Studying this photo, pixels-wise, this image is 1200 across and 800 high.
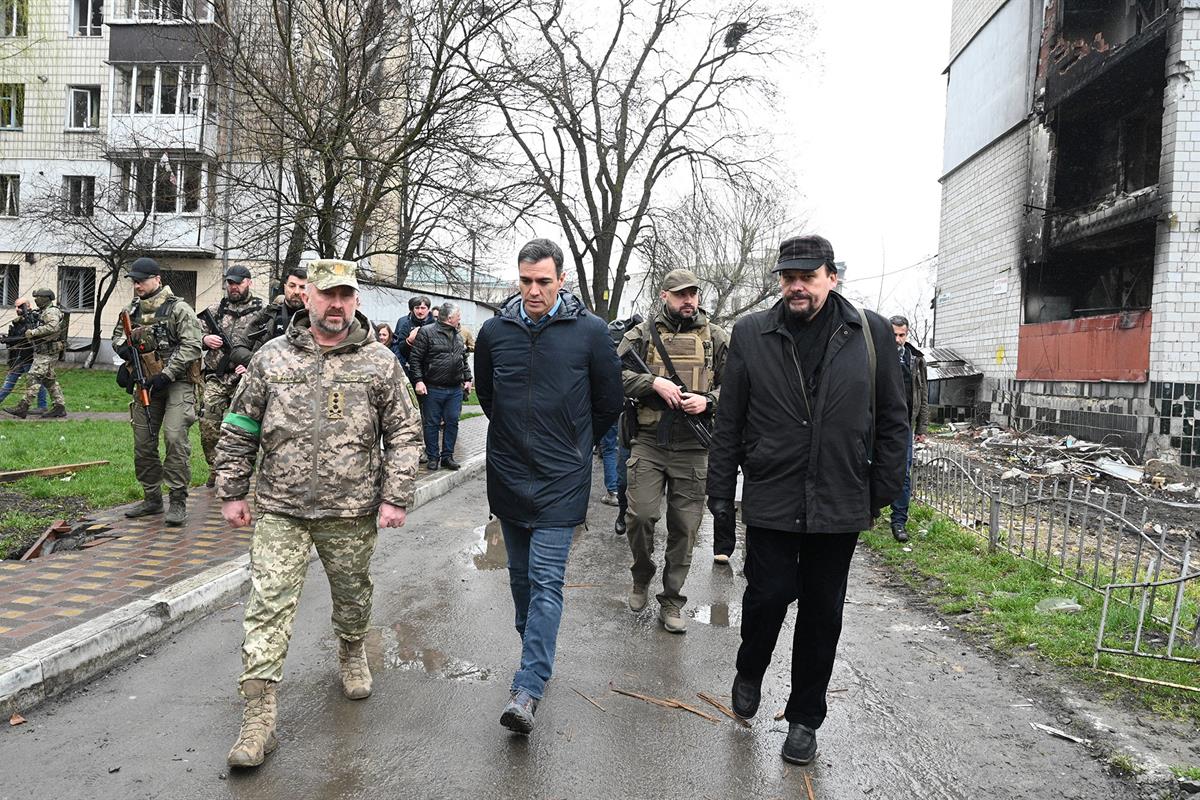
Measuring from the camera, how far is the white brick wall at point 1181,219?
47.1ft

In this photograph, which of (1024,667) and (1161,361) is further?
(1161,361)

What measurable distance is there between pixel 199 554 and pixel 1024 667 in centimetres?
524

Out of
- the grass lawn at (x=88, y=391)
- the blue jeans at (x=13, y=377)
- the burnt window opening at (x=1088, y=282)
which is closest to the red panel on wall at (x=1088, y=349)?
the burnt window opening at (x=1088, y=282)

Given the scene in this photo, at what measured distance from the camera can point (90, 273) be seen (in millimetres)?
28750

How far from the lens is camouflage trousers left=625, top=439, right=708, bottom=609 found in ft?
17.0

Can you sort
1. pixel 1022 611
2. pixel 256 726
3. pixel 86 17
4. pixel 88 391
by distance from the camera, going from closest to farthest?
pixel 256 726 → pixel 1022 611 → pixel 88 391 → pixel 86 17

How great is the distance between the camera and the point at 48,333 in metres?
13.8

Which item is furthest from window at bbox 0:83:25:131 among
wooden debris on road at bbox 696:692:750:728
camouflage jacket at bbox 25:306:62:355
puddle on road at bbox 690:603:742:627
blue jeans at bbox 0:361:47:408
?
wooden debris on road at bbox 696:692:750:728

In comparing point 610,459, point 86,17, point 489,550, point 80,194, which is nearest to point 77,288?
point 80,194

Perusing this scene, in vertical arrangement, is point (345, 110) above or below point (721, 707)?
above

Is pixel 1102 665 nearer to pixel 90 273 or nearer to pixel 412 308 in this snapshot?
pixel 412 308

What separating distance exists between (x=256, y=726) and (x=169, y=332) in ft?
14.7

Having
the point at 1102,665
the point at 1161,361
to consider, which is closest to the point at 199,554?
the point at 1102,665

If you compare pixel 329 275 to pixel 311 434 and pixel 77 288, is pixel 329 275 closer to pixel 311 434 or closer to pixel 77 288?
pixel 311 434
